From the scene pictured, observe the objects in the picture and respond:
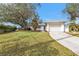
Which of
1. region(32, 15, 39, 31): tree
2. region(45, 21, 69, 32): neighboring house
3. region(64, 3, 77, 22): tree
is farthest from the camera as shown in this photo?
region(45, 21, 69, 32): neighboring house

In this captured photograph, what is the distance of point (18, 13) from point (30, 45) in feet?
3.27

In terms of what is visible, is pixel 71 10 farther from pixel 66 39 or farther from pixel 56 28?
pixel 66 39

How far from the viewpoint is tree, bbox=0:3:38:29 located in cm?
596

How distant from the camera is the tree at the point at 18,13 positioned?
5957 mm

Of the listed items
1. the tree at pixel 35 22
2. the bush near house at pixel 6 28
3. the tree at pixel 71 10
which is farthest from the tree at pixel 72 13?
the bush near house at pixel 6 28

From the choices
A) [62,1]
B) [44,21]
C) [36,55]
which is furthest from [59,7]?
[36,55]

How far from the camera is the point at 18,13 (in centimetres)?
605

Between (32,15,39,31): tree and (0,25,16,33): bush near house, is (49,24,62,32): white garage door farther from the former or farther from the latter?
(0,25,16,33): bush near house

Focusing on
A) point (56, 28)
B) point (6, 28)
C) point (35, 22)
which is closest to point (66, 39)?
point (56, 28)

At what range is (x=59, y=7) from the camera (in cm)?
586

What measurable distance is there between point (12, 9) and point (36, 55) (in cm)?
153

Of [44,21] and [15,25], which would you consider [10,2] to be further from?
[44,21]

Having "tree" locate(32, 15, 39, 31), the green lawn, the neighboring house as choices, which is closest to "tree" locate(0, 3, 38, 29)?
"tree" locate(32, 15, 39, 31)

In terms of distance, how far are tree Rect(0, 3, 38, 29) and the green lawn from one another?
0.35m
